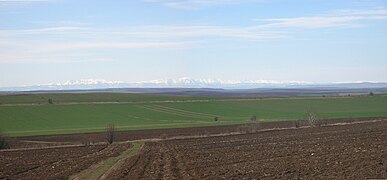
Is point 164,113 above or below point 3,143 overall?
below

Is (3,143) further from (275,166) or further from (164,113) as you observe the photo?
(164,113)

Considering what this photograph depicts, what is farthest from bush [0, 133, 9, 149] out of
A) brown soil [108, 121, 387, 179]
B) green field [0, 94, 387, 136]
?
brown soil [108, 121, 387, 179]

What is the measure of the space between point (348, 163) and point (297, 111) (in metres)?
88.5

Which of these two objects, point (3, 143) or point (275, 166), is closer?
point (275, 166)

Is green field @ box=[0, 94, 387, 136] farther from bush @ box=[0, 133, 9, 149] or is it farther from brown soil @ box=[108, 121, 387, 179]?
brown soil @ box=[108, 121, 387, 179]

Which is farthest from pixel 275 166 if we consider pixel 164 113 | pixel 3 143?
pixel 164 113

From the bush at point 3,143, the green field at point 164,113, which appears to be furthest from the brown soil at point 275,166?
the green field at point 164,113

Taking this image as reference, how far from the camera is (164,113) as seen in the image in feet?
339

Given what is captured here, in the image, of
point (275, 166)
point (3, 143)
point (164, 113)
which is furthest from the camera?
point (164, 113)

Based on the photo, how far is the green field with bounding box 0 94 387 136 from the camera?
270ft

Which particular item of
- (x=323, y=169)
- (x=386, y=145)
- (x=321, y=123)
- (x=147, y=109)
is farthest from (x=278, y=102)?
(x=323, y=169)

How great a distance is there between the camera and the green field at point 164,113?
8244 cm

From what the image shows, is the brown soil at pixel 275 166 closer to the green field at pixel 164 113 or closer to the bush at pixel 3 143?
the bush at pixel 3 143

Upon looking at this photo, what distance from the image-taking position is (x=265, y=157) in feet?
92.5
